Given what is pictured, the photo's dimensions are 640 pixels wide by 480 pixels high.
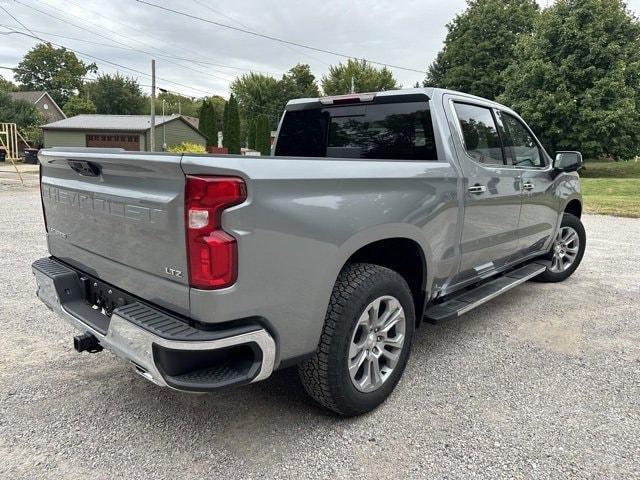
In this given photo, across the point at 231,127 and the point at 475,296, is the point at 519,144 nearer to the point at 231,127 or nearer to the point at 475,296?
the point at 475,296

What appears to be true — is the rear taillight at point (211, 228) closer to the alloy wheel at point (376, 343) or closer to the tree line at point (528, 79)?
the alloy wheel at point (376, 343)

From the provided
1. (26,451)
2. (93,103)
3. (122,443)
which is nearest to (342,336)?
(122,443)

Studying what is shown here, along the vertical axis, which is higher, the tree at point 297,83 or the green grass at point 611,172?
the tree at point 297,83

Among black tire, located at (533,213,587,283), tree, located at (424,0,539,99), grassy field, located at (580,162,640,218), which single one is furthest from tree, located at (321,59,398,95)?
black tire, located at (533,213,587,283)

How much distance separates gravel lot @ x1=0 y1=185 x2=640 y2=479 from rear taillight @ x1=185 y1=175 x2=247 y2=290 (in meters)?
0.97

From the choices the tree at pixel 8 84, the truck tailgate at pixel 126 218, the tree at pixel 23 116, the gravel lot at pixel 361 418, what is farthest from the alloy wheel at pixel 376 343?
the tree at pixel 8 84

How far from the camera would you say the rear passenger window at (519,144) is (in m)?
4.09

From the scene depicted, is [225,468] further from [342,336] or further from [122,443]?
[342,336]

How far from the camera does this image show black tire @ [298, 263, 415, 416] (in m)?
2.38

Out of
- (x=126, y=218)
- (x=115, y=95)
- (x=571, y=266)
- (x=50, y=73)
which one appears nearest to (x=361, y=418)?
(x=126, y=218)

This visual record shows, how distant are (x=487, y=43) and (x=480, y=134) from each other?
116 ft

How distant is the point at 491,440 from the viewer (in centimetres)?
247

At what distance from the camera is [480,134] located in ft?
12.0

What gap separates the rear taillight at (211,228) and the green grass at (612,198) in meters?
12.0
